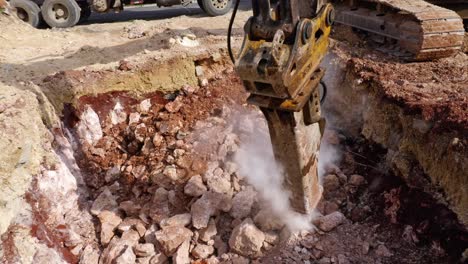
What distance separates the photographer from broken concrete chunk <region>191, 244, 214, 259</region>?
3.80 m

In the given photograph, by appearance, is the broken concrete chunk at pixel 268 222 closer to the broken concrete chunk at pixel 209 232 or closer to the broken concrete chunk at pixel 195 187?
the broken concrete chunk at pixel 209 232

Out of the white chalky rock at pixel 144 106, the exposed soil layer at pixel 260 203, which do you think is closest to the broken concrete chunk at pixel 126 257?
the exposed soil layer at pixel 260 203

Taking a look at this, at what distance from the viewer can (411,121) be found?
402cm

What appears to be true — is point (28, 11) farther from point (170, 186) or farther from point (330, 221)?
point (330, 221)

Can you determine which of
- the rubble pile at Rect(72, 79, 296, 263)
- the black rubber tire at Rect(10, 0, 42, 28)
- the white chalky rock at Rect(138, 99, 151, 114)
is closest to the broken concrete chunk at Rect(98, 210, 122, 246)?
the rubble pile at Rect(72, 79, 296, 263)

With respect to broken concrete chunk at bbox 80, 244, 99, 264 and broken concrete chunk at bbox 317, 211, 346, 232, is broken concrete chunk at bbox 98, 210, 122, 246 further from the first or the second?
broken concrete chunk at bbox 317, 211, 346, 232

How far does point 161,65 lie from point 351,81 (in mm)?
2474

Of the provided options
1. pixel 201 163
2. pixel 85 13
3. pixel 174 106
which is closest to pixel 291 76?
pixel 201 163

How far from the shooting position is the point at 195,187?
13.9ft

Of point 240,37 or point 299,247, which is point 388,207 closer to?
point 299,247

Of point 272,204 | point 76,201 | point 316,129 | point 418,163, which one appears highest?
point 316,129

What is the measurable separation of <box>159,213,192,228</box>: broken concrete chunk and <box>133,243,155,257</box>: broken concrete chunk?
8.8 inches

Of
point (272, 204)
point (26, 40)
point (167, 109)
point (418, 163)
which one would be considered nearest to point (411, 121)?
point (418, 163)

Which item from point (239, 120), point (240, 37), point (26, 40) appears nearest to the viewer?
point (239, 120)
